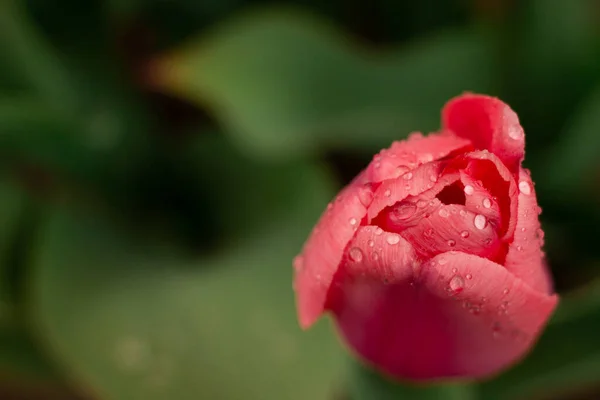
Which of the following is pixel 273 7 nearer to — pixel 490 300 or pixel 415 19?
pixel 415 19

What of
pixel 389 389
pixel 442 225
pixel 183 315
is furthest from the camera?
pixel 183 315

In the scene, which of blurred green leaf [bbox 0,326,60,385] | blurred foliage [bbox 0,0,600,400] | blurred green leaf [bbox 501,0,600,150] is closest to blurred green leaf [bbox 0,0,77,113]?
blurred foliage [bbox 0,0,600,400]

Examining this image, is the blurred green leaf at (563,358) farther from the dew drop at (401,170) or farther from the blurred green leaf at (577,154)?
the dew drop at (401,170)

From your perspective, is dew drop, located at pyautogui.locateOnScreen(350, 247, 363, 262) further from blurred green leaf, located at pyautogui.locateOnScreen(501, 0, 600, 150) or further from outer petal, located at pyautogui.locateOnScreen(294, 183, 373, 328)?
blurred green leaf, located at pyautogui.locateOnScreen(501, 0, 600, 150)

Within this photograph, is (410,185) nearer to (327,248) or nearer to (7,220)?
(327,248)

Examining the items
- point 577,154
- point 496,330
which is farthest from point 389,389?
point 577,154

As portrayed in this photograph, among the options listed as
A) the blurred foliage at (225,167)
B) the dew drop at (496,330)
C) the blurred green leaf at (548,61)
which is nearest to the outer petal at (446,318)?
the dew drop at (496,330)
